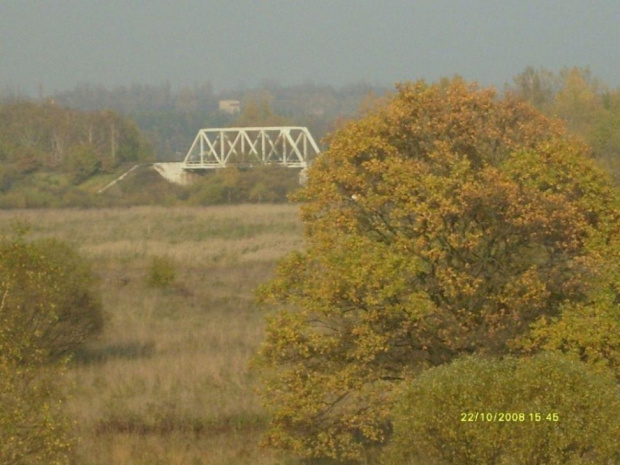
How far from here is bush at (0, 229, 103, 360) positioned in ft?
36.5

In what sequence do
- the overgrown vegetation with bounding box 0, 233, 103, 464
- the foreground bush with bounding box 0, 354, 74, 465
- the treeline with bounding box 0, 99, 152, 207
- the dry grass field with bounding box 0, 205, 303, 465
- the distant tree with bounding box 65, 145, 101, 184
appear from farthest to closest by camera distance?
the distant tree with bounding box 65, 145, 101, 184
the treeline with bounding box 0, 99, 152, 207
the dry grass field with bounding box 0, 205, 303, 465
the overgrown vegetation with bounding box 0, 233, 103, 464
the foreground bush with bounding box 0, 354, 74, 465

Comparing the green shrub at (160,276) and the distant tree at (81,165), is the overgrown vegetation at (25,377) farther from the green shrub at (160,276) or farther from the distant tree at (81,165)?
the distant tree at (81,165)

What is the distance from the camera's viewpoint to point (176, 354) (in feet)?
71.9

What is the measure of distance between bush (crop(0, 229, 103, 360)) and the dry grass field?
2.68 feet

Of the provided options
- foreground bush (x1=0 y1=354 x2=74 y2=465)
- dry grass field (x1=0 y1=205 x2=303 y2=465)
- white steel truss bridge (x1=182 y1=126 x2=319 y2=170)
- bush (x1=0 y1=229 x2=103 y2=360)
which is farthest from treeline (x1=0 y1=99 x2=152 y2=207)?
foreground bush (x1=0 y1=354 x2=74 y2=465)

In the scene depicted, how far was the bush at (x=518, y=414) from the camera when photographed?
871cm

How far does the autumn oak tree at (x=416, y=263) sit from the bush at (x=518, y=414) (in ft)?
8.94

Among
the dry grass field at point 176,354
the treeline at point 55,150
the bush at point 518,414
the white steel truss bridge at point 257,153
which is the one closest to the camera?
the bush at point 518,414

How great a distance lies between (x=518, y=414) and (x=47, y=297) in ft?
23.7

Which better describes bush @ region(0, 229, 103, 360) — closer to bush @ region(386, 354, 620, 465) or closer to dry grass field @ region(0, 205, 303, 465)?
dry grass field @ region(0, 205, 303, 465)

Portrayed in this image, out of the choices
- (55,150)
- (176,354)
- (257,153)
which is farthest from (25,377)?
(55,150)

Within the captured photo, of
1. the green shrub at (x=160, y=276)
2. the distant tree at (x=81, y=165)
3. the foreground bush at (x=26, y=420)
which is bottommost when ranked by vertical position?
the green shrub at (x=160, y=276)

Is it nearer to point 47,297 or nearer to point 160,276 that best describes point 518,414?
point 47,297

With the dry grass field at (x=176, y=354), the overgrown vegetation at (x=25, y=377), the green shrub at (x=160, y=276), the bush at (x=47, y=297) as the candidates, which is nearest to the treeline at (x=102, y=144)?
the dry grass field at (x=176, y=354)
